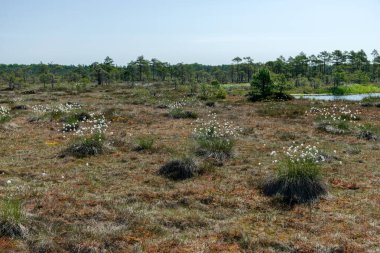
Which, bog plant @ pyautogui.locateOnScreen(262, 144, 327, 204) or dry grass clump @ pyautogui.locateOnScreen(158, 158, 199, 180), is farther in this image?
dry grass clump @ pyautogui.locateOnScreen(158, 158, 199, 180)

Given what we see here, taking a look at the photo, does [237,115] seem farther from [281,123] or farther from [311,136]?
[311,136]

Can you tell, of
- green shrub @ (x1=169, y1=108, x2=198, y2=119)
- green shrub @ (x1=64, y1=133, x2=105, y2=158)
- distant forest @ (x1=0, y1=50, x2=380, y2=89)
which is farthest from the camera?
distant forest @ (x1=0, y1=50, x2=380, y2=89)

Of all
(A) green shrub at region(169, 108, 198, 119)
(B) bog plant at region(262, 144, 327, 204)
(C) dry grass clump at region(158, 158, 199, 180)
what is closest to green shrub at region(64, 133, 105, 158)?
(C) dry grass clump at region(158, 158, 199, 180)

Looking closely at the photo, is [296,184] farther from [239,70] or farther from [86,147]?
[239,70]

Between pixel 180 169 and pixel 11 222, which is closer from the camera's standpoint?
pixel 11 222

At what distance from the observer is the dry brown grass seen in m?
8.70

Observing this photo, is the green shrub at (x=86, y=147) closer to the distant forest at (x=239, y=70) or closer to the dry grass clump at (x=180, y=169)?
the dry grass clump at (x=180, y=169)

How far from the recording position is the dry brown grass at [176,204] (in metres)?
8.70

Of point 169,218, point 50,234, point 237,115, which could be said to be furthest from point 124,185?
point 237,115

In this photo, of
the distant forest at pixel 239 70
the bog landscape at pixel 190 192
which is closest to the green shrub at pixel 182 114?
the bog landscape at pixel 190 192

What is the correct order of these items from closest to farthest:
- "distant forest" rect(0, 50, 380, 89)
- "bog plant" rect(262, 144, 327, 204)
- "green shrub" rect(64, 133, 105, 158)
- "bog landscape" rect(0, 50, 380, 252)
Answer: "bog landscape" rect(0, 50, 380, 252) < "bog plant" rect(262, 144, 327, 204) < "green shrub" rect(64, 133, 105, 158) < "distant forest" rect(0, 50, 380, 89)

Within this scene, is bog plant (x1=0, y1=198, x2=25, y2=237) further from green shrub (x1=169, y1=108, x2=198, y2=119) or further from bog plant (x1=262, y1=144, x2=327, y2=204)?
green shrub (x1=169, y1=108, x2=198, y2=119)

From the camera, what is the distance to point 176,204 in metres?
11.4

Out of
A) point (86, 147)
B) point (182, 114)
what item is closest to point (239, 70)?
point (182, 114)
